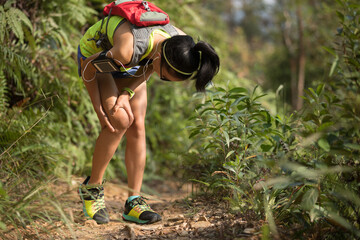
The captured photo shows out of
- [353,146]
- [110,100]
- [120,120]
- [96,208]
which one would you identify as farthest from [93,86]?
[353,146]

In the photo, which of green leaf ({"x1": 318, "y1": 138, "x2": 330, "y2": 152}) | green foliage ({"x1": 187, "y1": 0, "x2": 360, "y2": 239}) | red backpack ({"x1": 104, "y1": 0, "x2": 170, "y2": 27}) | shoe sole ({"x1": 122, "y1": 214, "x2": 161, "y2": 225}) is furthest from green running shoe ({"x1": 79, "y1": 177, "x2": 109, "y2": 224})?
green leaf ({"x1": 318, "y1": 138, "x2": 330, "y2": 152})

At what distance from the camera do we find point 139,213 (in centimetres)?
264

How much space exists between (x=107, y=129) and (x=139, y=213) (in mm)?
625

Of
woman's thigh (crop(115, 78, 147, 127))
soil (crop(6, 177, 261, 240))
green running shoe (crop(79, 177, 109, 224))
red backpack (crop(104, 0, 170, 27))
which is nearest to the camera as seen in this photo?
soil (crop(6, 177, 261, 240))

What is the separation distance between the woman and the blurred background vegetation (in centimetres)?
31

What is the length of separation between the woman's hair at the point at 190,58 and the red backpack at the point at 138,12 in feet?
0.62

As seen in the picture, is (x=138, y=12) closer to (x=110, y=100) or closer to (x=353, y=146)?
(x=110, y=100)

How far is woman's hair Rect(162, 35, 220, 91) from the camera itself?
7.40ft

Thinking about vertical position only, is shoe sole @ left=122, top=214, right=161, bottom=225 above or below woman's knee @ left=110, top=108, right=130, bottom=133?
below

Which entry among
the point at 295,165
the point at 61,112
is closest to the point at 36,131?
the point at 61,112

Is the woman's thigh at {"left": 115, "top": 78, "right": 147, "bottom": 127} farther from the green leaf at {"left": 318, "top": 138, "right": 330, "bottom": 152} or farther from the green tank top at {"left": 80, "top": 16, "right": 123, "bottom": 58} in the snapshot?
the green leaf at {"left": 318, "top": 138, "right": 330, "bottom": 152}

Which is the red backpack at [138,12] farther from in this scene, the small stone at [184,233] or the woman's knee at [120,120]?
the small stone at [184,233]

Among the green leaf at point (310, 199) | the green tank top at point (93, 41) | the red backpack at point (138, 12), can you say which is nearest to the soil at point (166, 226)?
the green leaf at point (310, 199)

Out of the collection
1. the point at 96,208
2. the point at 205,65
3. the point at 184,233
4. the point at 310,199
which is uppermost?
the point at 205,65
